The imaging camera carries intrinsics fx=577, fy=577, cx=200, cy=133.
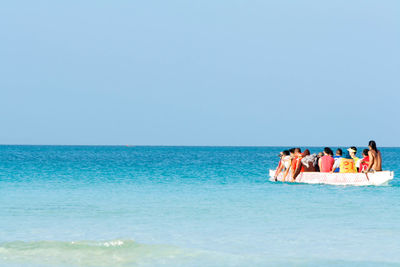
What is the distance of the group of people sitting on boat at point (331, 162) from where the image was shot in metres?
21.3

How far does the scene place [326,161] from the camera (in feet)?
72.2

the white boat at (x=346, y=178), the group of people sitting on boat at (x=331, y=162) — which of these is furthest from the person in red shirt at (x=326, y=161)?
the white boat at (x=346, y=178)

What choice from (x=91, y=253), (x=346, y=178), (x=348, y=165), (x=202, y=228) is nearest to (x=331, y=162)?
(x=348, y=165)

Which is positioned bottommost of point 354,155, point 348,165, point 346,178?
point 346,178

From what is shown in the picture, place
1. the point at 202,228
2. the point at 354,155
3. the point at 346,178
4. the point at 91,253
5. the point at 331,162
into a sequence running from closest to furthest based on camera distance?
the point at 91,253 → the point at 202,228 → the point at 346,178 → the point at 331,162 → the point at 354,155

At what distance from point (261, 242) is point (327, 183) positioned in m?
12.3

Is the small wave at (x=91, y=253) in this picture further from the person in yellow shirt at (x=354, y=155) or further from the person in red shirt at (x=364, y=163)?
the person in red shirt at (x=364, y=163)

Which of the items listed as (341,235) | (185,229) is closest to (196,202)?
(185,229)

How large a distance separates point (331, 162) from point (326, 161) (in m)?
Result: 0.19

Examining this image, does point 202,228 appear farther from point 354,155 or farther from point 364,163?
point 354,155

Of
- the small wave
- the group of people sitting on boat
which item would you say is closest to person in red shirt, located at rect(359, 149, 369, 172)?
the group of people sitting on boat

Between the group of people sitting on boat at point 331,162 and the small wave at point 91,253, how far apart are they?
12863mm

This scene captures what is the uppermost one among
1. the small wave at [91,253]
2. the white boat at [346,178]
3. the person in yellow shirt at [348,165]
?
the person in yellow shirt at [348,165]

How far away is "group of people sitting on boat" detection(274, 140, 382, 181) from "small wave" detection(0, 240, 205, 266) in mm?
12863
